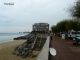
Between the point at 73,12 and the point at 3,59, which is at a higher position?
the point at 73,12

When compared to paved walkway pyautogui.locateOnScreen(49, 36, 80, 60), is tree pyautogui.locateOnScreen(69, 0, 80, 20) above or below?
above

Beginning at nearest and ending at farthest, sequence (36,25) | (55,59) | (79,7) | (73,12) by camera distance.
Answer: (55,59) < (79,7) < (73,12) < (36,25)

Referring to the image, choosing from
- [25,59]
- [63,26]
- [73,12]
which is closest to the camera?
[73,12]

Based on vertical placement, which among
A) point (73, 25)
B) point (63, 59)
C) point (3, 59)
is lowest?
point (3, 59)

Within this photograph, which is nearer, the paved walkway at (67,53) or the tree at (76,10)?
the paved walkway at (67,53)

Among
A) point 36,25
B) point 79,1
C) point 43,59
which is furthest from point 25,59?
point 36,25

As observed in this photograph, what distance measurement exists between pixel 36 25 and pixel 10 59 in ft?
385

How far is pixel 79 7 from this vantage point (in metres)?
12.3

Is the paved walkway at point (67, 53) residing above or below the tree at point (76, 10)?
below

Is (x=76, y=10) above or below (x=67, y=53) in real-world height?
above

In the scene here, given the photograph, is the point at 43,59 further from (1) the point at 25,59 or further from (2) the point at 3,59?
(2) the point at 3,59

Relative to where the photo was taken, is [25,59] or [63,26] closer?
[25,59]

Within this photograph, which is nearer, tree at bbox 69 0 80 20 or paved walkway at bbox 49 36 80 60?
paved walkway at bbox 49 36 80 60

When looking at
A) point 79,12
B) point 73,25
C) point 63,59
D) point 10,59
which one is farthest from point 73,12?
point 73,25
